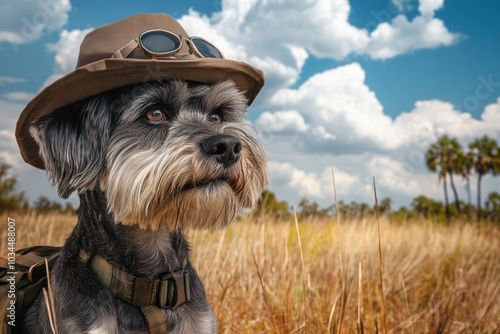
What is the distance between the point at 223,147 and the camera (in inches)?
112

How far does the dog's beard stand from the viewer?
2.85m

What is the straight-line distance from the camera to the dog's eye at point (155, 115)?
3.11 meters

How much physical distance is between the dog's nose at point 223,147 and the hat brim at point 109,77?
1.80 ft

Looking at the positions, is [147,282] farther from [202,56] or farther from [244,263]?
[244,263]

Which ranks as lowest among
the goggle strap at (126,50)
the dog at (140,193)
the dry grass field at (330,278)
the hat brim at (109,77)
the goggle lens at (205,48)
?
the dry grass field at (330,278)

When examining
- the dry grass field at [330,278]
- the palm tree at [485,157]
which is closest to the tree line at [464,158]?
the palm tree at [485,157]

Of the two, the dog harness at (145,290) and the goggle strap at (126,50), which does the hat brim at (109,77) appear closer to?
the goggle strap at (126,50)

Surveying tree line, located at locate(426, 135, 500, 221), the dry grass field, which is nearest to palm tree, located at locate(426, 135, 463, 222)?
tree line, located at locate(426, 135, 500, 221)

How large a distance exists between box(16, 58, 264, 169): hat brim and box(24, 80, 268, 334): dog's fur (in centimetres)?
7

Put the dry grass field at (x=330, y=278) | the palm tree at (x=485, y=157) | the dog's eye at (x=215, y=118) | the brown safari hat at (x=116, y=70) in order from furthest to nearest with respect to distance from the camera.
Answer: the palm tree at (x=485, y=157), the dry grass field at (x=330, y=278), the dog's eye at (x=215, y=118), the brown safari hat at (x=116, y=70)

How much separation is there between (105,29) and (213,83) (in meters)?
0.79

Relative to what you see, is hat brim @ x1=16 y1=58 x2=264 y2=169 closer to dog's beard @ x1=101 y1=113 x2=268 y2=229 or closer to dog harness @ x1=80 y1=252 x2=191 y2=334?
dog's beard @ x1=101 y1=113 x2=268 y2=229

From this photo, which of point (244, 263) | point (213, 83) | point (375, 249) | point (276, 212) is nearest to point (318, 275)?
point (244, 263)

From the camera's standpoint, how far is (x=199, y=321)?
2.97m
